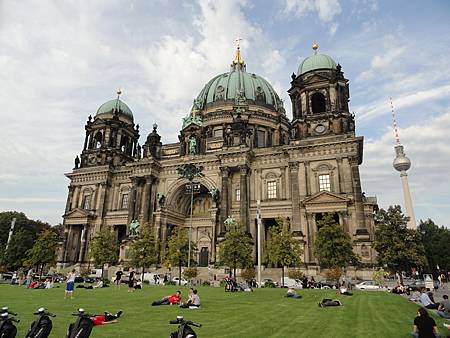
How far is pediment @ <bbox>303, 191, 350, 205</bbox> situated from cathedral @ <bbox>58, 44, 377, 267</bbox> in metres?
0.12

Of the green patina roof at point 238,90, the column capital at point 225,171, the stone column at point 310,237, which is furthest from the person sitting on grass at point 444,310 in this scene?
the green patina roof at point 238,90

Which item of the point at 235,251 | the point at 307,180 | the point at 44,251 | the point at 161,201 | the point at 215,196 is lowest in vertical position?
the point at 235,251

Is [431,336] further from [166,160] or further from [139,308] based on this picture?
[166,160]

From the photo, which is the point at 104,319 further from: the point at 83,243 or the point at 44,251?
the point at 83,243

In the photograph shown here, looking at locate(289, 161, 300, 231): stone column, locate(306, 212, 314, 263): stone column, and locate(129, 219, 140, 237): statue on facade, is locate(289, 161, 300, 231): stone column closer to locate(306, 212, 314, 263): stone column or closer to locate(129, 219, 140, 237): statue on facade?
locate(306, 212, 314, 263): stone column

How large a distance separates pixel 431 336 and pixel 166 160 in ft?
154

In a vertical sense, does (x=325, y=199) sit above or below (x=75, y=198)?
below

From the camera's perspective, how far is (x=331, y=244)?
31656 mm

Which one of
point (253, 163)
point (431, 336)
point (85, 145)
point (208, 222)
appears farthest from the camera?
point (85, 145)

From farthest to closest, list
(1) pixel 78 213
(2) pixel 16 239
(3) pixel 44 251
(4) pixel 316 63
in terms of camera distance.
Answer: (2) pixel 16 239 < (1) pixel 78 213 < (4) pixel 316 63 < (3) pixel 44 251

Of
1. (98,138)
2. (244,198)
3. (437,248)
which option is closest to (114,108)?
(98,138)

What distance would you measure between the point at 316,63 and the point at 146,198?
106 feet

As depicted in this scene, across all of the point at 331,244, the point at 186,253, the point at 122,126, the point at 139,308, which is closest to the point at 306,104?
the point at 331,244

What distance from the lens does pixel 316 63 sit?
47.2 m
